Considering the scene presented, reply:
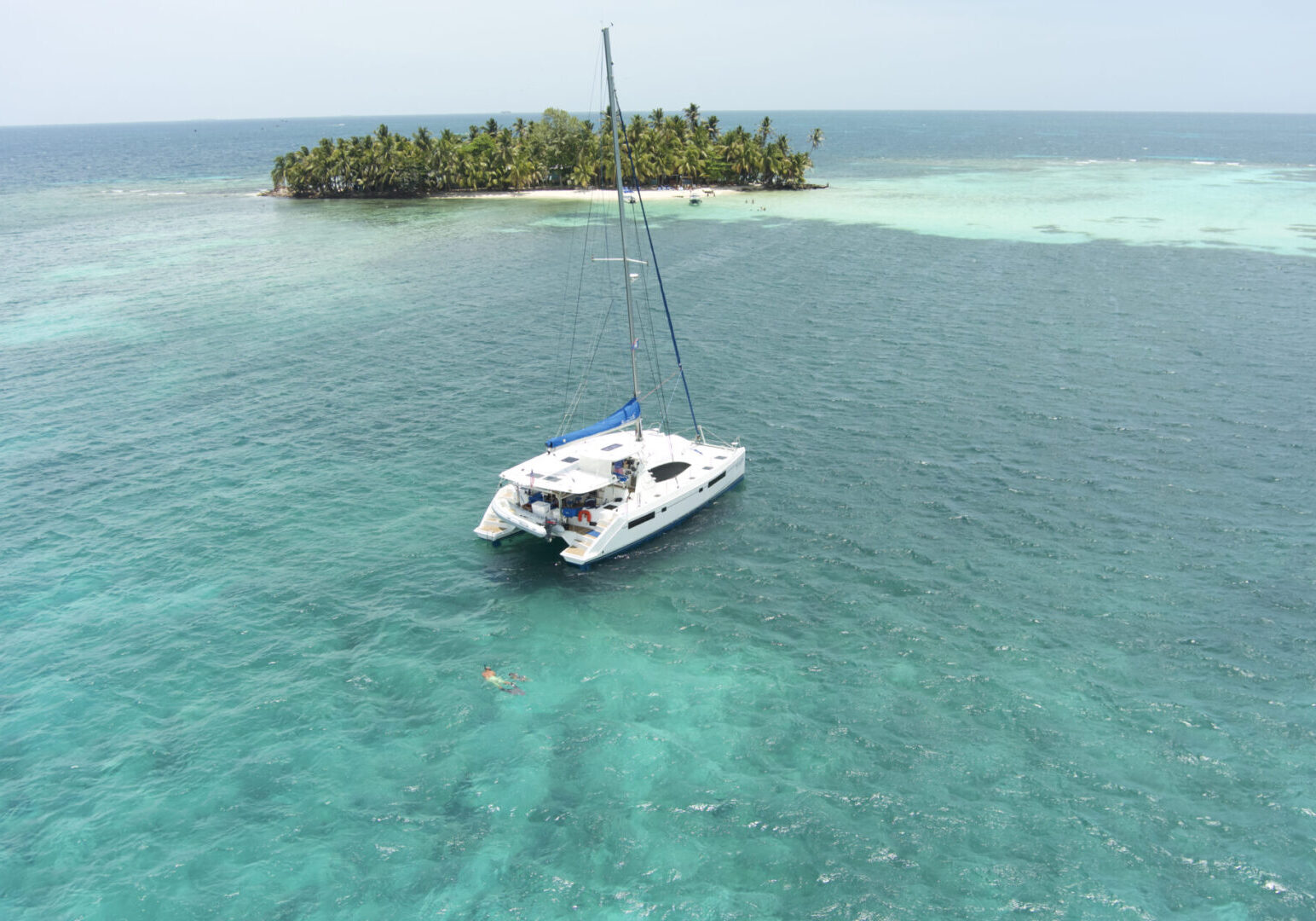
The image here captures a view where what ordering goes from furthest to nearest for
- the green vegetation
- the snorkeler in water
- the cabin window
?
the green vegetation
the cabin window
the snorkeler in water

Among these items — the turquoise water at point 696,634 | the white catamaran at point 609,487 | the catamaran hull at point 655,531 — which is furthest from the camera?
the white catamaran at point 609,487

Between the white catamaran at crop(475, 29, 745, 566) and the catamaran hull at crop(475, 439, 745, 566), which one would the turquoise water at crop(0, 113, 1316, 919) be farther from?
the white catamaran at crop(475, 29, 745, 566)

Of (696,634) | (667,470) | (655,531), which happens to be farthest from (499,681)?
(667,470)

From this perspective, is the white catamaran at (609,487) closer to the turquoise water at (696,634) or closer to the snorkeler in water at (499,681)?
the turquoise water at (696,634)

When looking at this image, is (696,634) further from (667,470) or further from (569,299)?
(569,299)

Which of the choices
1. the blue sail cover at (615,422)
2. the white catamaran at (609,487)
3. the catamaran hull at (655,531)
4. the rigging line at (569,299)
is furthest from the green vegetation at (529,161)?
the catamaran hull at (655,531)

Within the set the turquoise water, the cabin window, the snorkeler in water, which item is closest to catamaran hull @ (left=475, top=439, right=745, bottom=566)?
the cabin window
